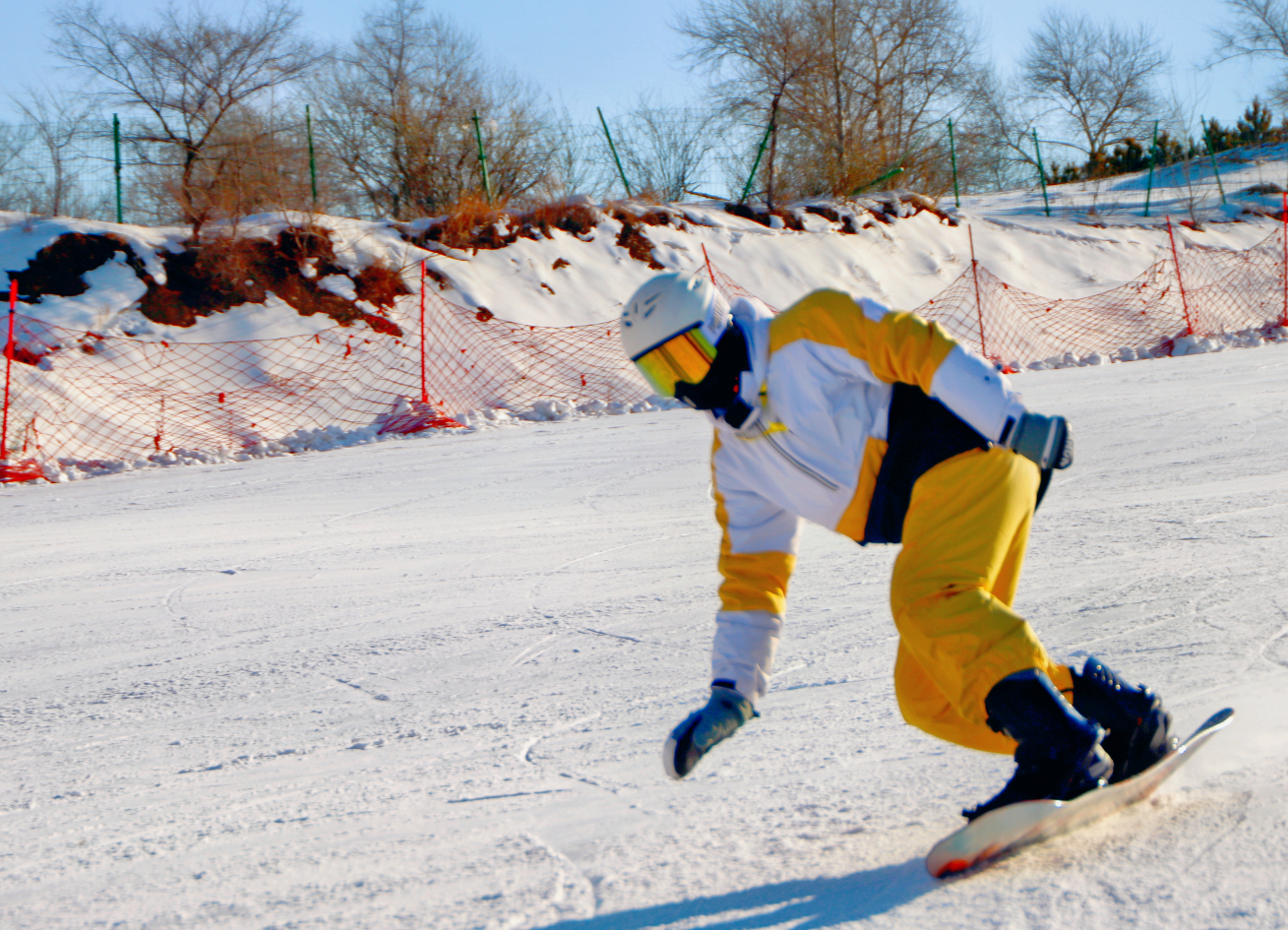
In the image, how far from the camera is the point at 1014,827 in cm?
203

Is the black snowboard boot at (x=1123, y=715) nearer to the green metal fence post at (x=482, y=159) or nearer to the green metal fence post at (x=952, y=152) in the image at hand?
the green metal fence post at (x=482, y=159)

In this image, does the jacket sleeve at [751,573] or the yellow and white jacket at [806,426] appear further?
the jacket sleeve at [751,573]

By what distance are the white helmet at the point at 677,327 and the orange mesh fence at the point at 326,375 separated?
9.08m

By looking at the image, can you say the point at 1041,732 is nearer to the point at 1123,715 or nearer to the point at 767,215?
the point at 1123,715

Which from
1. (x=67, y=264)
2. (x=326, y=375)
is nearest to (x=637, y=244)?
(x=326, y=375)

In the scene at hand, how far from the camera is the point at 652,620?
427 cm

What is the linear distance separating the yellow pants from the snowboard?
0.15 m

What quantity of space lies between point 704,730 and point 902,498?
69 cm

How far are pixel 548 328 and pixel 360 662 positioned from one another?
11142 millimetres

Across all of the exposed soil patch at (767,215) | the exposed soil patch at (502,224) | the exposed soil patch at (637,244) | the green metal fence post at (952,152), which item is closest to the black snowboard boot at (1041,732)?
the exposed soil patch at (502,224)

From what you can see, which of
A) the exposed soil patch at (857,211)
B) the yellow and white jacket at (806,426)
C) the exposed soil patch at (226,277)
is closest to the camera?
the yellow and white jacket at (806,426)

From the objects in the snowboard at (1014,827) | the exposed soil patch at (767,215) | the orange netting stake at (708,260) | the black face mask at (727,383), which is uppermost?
the exposed soil patch at (767,215)

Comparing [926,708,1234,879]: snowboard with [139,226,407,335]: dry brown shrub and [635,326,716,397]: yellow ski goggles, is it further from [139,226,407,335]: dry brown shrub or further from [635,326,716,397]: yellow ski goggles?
[139,226,407,335]: dry brown shrub

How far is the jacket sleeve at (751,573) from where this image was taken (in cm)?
239
